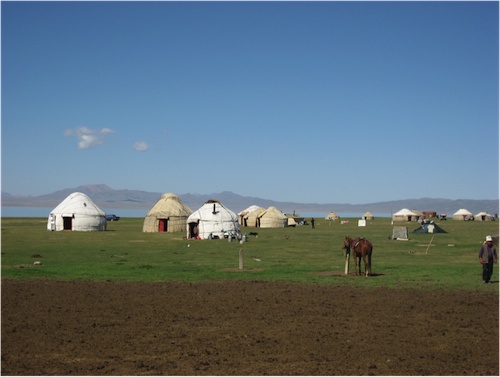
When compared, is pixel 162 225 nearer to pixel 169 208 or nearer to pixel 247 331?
pixel 169 208

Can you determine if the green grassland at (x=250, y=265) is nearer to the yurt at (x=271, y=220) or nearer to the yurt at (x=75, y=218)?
the yurt at (x=75, y=218)

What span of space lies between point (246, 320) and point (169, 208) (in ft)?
204

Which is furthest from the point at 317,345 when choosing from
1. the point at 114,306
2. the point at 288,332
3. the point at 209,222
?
the point at 209,222

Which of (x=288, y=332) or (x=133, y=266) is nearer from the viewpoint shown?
(x=288, y=332)

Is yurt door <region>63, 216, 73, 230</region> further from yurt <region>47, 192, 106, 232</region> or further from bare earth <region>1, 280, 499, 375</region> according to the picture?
bare earth <region>1, 280, 499, 375</region>

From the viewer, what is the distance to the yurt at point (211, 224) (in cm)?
6200

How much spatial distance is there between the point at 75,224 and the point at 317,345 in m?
66.3

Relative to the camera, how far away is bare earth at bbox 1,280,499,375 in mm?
12969

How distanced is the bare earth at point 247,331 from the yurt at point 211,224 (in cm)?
3790

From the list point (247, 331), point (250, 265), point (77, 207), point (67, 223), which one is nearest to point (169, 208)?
point (77, 207)

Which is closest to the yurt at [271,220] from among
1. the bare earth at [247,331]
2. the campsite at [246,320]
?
the campsite at [246,320]

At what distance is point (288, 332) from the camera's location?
16.1 m

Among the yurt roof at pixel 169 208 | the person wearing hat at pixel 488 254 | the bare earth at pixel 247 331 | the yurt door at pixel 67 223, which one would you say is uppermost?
the yurt roof at pixel 169 208

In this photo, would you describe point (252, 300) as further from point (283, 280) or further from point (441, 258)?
point (441, 258)
